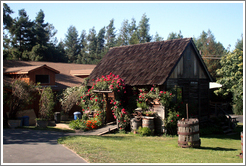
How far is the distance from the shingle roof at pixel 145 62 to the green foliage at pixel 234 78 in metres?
14.1

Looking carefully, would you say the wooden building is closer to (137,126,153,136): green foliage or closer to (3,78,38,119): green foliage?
(3,78,38,119): green foliage

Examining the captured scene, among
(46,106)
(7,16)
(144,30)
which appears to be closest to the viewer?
(46,106)

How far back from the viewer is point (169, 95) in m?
15.0

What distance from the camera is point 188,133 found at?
10805 mm

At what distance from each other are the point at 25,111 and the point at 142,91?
922cm

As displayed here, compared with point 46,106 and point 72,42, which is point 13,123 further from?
point 72,42

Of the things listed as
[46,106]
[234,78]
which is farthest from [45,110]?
[234,78]

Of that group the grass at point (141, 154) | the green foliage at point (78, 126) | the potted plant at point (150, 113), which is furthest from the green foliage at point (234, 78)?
the grass at point (141, 154)

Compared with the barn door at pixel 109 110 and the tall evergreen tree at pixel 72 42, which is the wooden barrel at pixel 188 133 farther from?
the tall evergreen tree at pixel 72 42

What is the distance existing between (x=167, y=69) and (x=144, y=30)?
4354 centimetres

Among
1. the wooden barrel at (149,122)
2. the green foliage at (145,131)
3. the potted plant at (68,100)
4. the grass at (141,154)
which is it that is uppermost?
the potted plant at (68,100)

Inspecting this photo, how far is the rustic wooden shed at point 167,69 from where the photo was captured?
16203 millimetres

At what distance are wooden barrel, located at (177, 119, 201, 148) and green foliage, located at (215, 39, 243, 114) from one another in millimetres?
19688

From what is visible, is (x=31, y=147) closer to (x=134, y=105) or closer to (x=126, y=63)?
(x=134, y=105)
